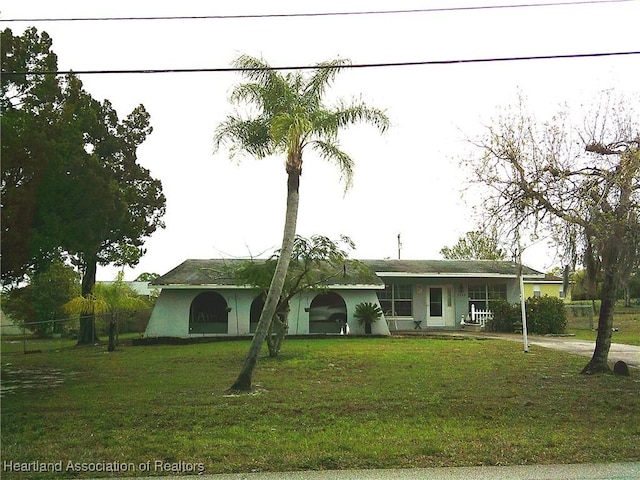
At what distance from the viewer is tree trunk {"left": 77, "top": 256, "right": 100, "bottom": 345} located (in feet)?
86.2

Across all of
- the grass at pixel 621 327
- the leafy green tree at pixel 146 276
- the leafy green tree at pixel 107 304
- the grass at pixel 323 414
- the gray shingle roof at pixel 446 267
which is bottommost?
the grass at pixel 323 414

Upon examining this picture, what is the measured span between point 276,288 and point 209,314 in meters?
14.0

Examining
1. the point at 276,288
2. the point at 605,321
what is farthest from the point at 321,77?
the point at 605,321

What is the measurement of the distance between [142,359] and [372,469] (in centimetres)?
1260

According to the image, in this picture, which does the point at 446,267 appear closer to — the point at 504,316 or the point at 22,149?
the point at 504,316

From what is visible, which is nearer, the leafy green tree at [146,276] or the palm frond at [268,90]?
the palm frond at [268,90]

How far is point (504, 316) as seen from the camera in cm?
2734

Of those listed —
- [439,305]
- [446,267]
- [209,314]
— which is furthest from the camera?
[439,305]

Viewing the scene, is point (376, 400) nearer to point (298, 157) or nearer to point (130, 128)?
point (298, 157)

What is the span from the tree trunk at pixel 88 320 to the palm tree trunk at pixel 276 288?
15231 millimetres

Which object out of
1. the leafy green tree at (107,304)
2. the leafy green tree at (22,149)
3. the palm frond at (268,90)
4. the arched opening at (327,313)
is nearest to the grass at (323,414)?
the leafy green tree at (22,149)

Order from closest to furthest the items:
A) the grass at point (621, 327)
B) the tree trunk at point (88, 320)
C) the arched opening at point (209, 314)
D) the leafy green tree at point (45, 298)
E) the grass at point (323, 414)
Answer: the grass at point (323, 414)
the grass at point (621, 327)
the arched opening at point (209, 314)
the tree trunk at point (88, 320)
the leafy green tree at point (45, 298)

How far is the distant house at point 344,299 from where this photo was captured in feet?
82.6

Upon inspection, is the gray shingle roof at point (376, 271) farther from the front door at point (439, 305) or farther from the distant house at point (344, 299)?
the front door at point (439, 305)
